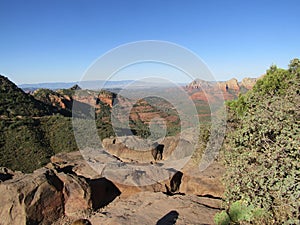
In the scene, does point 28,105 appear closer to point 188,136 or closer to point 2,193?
point 188,136

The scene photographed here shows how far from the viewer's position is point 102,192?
36.6 feet

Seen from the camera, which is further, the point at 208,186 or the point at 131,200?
the point at 208,186

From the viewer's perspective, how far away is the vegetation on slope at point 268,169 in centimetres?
544

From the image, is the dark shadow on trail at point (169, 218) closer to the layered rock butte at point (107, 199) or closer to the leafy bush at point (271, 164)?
the layered rock butte at point (107, 199)

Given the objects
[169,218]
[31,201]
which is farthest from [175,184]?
[31,201]

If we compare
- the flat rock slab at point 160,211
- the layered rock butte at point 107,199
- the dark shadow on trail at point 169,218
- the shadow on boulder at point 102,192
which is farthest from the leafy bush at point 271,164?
the shadow on boulder at point 102,192

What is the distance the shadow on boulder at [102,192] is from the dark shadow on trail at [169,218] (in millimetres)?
3218

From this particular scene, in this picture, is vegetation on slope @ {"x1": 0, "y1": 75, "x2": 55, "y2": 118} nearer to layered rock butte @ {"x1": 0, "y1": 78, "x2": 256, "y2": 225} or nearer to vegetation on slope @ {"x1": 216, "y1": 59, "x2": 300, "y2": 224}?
layered rock butte @ {"x1": 0, "y1": 78, "x2": 256, "y2": 225}

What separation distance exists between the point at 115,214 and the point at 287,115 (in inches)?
246

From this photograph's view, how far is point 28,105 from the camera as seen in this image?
4297 centimetres

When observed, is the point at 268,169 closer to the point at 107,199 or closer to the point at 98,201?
the point at 98,201

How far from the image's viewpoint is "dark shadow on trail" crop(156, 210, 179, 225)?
805cm

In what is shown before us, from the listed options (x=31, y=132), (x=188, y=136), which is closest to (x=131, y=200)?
(x=188, y=136)

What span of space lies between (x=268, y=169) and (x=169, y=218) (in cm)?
395
